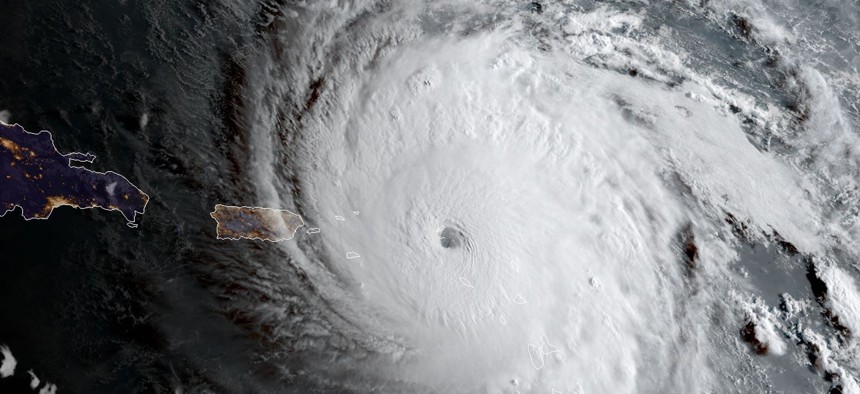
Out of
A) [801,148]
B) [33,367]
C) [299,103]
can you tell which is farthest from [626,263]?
[33,367]

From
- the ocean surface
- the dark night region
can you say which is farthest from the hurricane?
the dark night region

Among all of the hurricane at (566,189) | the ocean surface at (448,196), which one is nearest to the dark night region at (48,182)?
the ocean surface at (448,196)

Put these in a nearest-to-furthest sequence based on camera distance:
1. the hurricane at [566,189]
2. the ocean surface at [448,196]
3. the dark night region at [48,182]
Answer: the dark night region at [48,182] < the ocean surface at [448,196] < the hurricane at [566,189]

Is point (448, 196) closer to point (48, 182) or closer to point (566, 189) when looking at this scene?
point (566, 189)

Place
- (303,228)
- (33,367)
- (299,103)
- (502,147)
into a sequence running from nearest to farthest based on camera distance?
(33,367), (303,228), (299,103), (502,147)

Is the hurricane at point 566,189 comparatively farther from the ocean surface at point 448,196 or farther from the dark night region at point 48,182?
the dark night region at point 48,182

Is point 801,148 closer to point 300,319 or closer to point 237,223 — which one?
point 300,319
